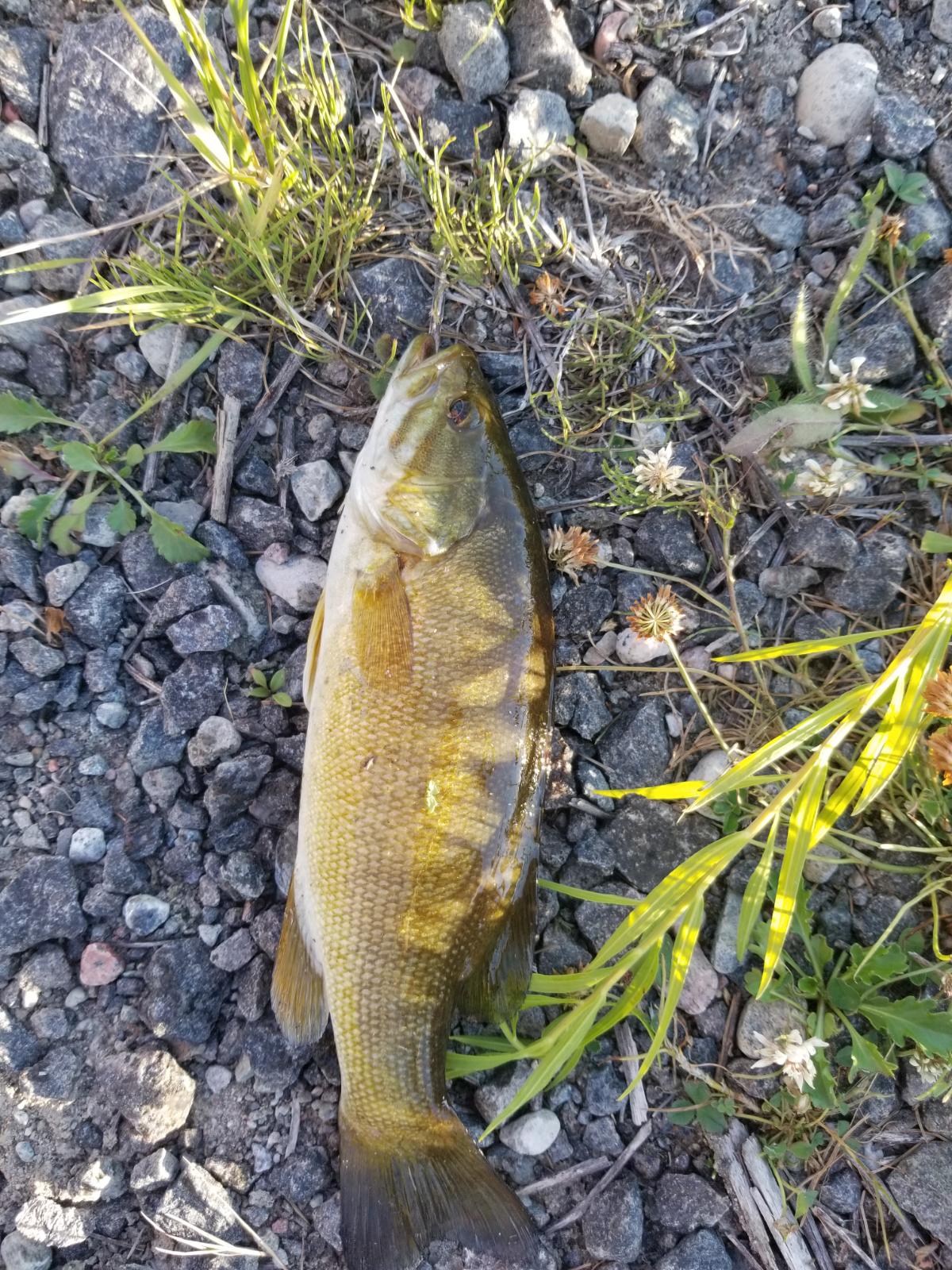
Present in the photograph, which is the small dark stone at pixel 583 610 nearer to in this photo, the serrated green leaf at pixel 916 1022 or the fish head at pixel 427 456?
the fish head at pixel 427 456

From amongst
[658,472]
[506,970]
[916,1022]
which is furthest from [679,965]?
[658,472]

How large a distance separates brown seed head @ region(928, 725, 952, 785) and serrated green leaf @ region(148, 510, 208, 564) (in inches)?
109

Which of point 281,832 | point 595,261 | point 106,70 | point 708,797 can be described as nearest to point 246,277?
point 106,70

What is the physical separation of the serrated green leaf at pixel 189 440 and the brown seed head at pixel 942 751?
2.88 meters

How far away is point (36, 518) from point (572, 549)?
208 centimetres

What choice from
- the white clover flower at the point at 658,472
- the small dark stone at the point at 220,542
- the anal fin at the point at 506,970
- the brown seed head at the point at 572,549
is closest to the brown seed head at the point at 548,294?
the white clover flower at the point at 658,472

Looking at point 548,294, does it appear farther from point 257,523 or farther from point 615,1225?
point 615,1225

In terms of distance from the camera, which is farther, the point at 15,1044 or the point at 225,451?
the point at 225,451

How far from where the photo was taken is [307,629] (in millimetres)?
3223

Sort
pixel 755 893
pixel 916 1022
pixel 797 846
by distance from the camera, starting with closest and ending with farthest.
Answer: pixel 797 846, pixel 755 893, pixel 916 1022

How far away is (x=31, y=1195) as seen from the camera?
105 inches

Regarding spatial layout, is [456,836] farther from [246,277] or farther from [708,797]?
[246,277]

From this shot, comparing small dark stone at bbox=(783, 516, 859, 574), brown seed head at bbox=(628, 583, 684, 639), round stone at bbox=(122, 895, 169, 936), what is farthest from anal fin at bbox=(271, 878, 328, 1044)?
small dark stone at bbox=(783, 516, 859, 574)

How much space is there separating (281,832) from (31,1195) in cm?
142
